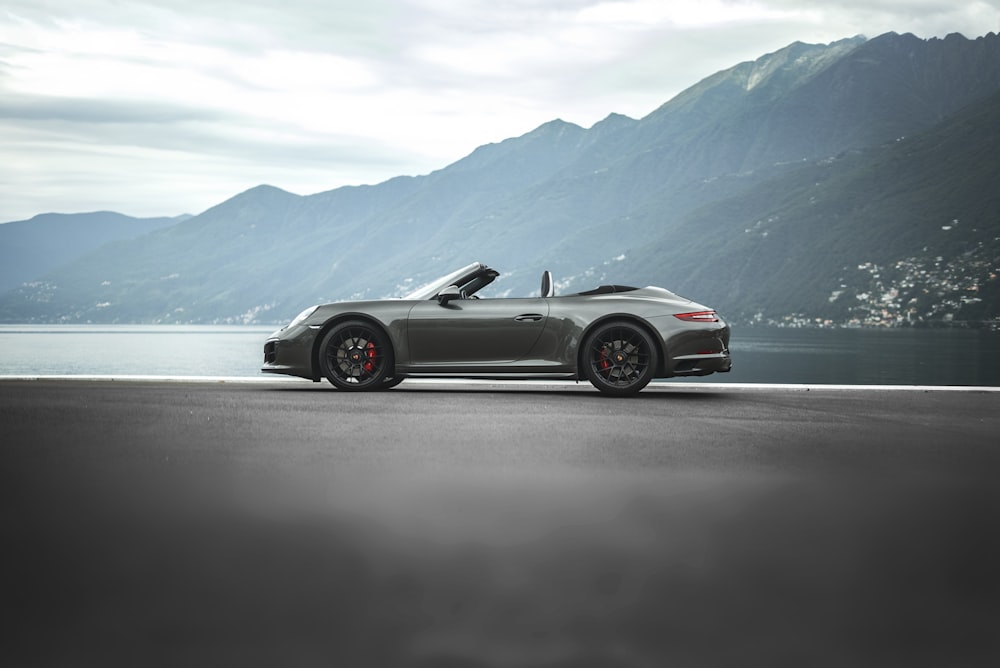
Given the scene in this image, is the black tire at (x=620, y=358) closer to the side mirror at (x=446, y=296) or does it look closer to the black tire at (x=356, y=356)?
the side mirror at (x=446, y=296)

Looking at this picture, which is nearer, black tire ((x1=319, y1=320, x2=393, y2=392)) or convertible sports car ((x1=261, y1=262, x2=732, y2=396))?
convertible sports car ((x1=261, y1=262, x2=732, y2=396))

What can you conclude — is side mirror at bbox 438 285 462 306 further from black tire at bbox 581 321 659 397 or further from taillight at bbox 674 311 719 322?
taillight at bbox 674 311 719 322

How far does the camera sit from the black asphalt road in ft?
10.8

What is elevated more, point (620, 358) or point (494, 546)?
point (620, 358)

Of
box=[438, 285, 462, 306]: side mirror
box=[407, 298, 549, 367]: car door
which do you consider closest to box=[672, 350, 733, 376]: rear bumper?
box=[407, 298, 549, 367]: car door

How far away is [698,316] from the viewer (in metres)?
10.2

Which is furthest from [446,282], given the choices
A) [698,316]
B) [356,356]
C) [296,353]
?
[698,316]

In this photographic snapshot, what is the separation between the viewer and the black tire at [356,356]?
1045cm

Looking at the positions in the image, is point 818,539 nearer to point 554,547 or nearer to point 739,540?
point 739,540

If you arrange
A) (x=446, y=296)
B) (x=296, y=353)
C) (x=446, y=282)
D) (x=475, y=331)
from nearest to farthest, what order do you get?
(x=475, y=331)
(x=446, y=296)
(x=296, y=353)
(x=446, y=282)

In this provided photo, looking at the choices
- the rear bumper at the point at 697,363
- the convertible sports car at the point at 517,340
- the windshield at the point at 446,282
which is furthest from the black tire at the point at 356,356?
the rear bumper at the point at 697,363

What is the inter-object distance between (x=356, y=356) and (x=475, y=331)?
→ 127 cm

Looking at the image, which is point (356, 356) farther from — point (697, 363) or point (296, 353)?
point (697, 363)

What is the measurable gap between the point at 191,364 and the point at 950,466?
260ft
